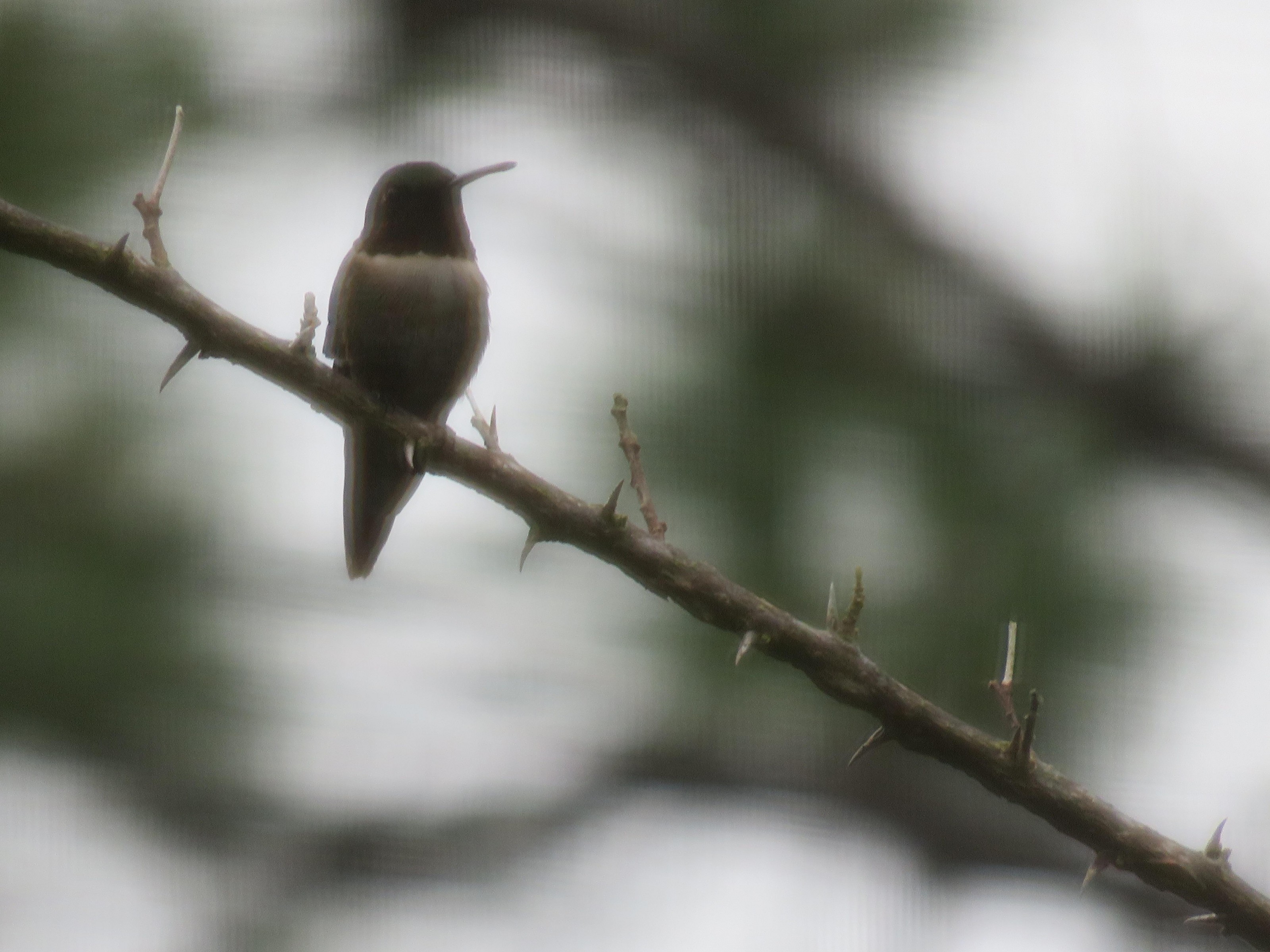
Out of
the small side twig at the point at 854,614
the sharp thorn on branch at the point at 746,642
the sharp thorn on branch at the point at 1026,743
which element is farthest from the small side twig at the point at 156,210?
the sharp thorn on branch at the point at 1026,743

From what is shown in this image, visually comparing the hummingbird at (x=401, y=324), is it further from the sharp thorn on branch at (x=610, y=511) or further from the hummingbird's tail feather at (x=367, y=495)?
the sharp thorn on branch at (x=610, y=511)

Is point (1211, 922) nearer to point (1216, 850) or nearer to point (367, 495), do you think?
point (1216, 850)

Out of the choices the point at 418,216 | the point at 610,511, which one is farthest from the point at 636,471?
the point at 418,216

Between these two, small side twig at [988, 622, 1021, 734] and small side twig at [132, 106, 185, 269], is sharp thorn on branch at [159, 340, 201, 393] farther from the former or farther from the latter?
small side twig at [988, 622, 1021, 734]

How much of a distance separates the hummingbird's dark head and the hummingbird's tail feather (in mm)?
642

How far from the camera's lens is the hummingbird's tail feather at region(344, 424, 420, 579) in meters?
3.24

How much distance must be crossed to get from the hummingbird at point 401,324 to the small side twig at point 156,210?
104cm

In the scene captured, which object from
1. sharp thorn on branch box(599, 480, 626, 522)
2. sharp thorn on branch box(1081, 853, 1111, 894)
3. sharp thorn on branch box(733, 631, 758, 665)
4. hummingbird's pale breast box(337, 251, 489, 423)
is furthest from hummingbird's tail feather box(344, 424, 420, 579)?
sharp thorn on branch box(1081, 853, 1111, 894)

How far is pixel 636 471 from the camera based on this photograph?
2.11 metres

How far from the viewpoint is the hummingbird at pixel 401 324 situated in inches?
128

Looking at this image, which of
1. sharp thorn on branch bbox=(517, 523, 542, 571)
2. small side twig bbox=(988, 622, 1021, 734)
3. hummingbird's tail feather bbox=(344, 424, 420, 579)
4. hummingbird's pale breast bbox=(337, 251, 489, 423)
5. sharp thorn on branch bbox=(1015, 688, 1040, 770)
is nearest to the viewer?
sharp thorn on branch bbox=(1015, 688, 1040, 770)

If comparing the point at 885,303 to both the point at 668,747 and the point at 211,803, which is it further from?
the point at 211,803

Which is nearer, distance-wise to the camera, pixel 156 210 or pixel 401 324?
pixel 156 210

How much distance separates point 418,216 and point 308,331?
177cm
